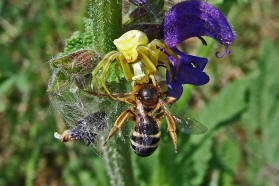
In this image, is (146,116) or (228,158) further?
(228,158)

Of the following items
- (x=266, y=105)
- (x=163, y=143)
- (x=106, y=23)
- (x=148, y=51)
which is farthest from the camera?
(x=266, y=105)

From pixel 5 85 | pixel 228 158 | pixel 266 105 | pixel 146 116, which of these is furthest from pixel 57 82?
pixel 266 105

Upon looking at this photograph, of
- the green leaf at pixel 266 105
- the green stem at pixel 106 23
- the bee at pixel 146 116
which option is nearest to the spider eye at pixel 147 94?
the bee at pixel 146 116

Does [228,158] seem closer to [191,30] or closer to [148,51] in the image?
[191,30]

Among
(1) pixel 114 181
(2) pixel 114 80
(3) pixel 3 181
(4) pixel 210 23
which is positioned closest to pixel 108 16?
(2) pixel 114 80

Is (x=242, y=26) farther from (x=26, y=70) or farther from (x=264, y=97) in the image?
(x=26, y=70)

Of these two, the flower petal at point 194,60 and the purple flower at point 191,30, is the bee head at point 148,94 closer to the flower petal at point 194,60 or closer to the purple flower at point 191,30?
the purple flower at point 191,30

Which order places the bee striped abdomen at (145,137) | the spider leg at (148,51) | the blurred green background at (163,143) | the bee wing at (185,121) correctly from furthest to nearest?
the blurred green background at (163,143) < the bee wing at (185,121) < the bee striped abdomen at (145,137) < the spider leg at (148,51)
